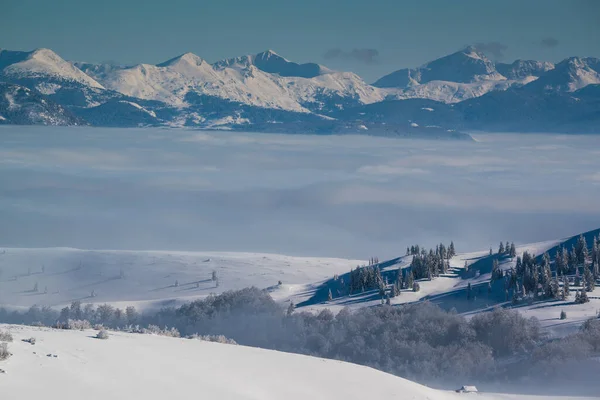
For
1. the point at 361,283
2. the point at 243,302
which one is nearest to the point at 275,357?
the point at 243,302

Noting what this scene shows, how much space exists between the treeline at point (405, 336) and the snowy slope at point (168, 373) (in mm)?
16693

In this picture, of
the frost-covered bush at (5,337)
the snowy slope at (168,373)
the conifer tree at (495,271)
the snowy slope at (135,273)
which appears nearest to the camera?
the snowy slope at (168,373)

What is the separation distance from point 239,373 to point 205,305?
52.1m

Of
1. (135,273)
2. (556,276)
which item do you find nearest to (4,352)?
(556,276)

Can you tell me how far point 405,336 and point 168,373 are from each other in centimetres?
3715

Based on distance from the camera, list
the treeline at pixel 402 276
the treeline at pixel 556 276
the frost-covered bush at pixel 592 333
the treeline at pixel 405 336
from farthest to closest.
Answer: the treeline at pixel 402 276 < the treeline at pixel 556 276 < the treeline at pixel 405 336 < the frost-covered bush at pixel 592 333

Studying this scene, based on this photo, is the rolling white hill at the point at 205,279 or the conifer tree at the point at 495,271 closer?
the rolling white hill at the point at 205,279

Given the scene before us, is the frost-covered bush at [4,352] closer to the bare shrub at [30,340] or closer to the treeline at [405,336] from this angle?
the bare shrub at [30,340]

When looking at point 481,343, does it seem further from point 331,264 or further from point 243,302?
point 331,264

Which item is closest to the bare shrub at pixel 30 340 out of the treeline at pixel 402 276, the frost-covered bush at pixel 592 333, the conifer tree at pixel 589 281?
the frost-covered bush at pixel 592 333

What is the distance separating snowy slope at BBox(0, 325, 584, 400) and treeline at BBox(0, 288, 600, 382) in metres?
16.7

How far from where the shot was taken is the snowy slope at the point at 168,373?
22.9m

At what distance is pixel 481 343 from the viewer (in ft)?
187

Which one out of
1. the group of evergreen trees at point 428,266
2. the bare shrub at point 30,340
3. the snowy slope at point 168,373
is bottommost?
the snowy slope at point 168,373
